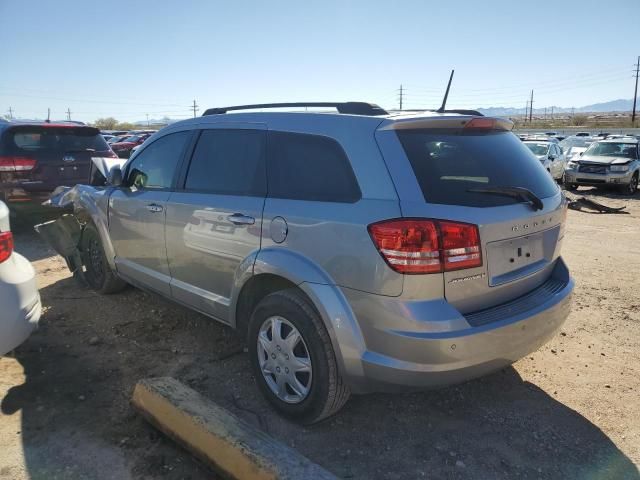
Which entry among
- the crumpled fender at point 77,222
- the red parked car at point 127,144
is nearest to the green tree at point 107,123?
the red parked car at point 127,144

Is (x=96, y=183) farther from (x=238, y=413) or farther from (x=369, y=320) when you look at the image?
(x=369, y=320)

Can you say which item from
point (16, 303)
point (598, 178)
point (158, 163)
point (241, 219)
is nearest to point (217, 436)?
point (241, 219)

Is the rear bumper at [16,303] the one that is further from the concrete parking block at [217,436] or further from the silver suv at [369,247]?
the silver suv at [369,247]

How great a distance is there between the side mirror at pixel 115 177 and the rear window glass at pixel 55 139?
13.4 feet

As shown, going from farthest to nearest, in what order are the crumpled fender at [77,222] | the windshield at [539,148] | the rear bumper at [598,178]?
the windshield at [539,148] → the rear bumper at [598,178] → the crumpled fender at [77,222]

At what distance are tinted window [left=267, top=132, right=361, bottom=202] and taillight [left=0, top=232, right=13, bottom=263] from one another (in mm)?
1750

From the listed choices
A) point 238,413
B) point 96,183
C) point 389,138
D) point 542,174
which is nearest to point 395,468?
point 238,413

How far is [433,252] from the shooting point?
2.38m

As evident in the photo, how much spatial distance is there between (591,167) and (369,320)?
49.4ft

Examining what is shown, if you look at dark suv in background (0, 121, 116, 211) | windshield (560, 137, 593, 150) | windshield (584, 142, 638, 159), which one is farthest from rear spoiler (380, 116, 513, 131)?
windshield (560, 137, 593, 150)

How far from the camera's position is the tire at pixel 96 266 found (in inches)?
198

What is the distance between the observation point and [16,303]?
10.4 feet

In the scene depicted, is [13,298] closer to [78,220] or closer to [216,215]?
[216,215]

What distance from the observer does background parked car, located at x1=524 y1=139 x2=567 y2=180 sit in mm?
17094
